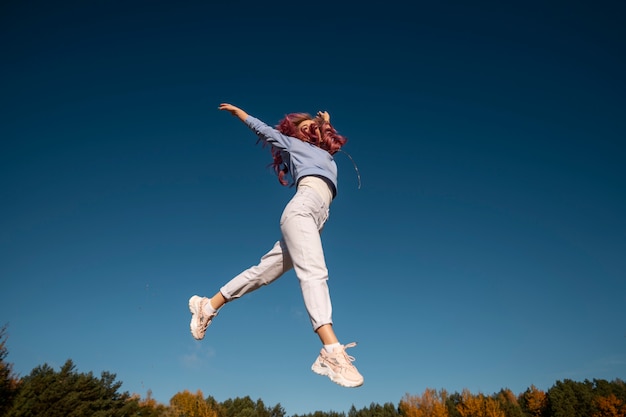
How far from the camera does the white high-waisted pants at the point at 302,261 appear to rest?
2482 mm

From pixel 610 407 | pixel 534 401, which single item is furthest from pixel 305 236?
pixel 534 401

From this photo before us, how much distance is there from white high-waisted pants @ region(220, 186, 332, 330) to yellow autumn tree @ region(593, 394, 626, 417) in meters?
59.3

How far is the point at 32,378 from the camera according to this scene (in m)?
33.7

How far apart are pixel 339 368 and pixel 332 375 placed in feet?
0.22

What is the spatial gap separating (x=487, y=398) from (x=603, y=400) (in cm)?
1300

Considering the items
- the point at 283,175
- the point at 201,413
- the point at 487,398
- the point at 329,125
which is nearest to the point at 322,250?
the point at 283,175

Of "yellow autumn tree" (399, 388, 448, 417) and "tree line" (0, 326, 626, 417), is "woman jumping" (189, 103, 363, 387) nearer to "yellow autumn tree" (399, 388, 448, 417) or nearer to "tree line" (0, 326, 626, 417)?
"tree line" (0, 326, 626, 417)

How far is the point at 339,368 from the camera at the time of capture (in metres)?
2.27

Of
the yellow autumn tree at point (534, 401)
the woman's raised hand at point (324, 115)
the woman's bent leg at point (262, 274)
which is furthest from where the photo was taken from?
the yellow autumn tree at point (534, 401)

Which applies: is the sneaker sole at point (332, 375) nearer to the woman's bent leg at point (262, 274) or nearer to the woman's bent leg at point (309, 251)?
the woman's bent leg at point (309, 251)

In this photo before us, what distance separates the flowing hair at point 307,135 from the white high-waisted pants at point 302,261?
0.70 m

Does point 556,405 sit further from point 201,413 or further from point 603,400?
point 201,413

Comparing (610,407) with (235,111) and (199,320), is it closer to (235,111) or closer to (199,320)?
(199,320)

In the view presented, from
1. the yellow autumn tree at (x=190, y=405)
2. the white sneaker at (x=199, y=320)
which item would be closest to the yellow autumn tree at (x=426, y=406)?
the yellow autumn tree at (x=190, y=405)
